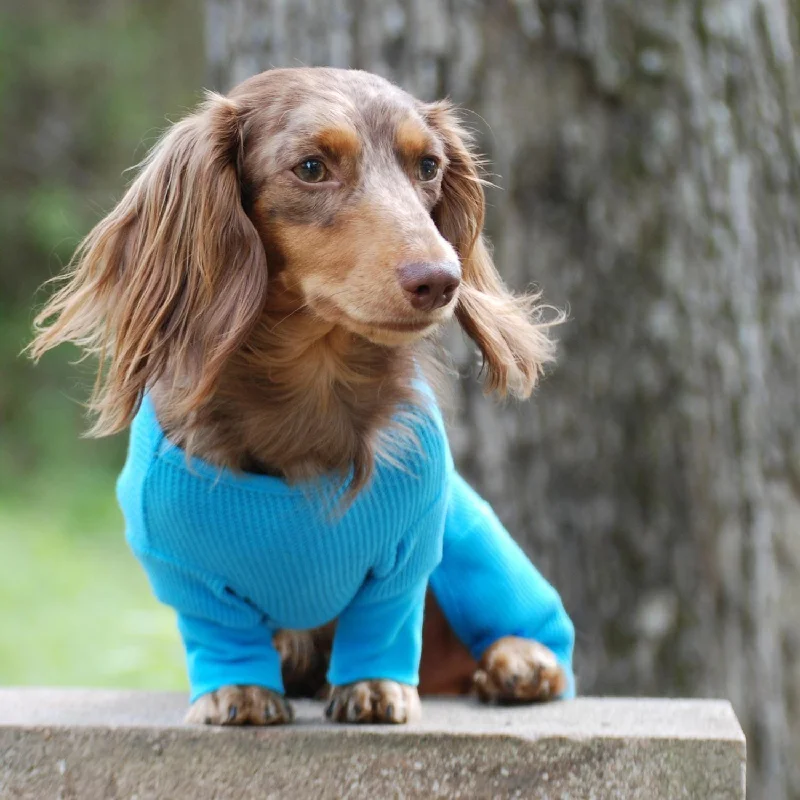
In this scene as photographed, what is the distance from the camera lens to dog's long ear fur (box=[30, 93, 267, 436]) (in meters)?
2.53

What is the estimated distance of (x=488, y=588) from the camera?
2.99m

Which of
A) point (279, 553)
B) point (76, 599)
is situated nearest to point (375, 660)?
point (279, 553)

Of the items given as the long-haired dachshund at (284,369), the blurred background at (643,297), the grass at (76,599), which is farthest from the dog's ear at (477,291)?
the grass at (76,599)

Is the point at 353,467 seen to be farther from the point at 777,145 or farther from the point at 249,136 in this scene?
the point at 777,145

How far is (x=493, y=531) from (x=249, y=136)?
42.6 inches

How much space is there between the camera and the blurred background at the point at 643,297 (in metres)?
3.64

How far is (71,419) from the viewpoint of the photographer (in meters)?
11.6

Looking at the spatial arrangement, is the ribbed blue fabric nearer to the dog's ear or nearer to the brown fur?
the brown fur

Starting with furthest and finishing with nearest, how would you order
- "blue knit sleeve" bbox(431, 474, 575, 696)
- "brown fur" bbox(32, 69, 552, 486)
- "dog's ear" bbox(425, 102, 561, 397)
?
"blue knit sleeve" bbox(431, 474, 575, 696), "dog's ear" bbox(425, 102, 561, 397), "brown fur" bbox(32, 69, 552, 486)

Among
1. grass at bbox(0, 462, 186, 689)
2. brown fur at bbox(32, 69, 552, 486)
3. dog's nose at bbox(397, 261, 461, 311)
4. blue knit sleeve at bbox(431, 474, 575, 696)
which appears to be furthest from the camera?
grass at bbox(0, 462, 186, 689)

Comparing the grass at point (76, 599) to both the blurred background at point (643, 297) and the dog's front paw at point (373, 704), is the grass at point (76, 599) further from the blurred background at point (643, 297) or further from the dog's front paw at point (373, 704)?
the dog's front paw at point (373, 704)

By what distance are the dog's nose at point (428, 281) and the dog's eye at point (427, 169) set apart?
16.0 inches

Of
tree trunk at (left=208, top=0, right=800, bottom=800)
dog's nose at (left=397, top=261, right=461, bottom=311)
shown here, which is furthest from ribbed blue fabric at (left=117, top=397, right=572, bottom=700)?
tree trunk at (left=208, top=0, right=800, bottom=800)

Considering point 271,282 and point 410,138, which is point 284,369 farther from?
point 410,138
